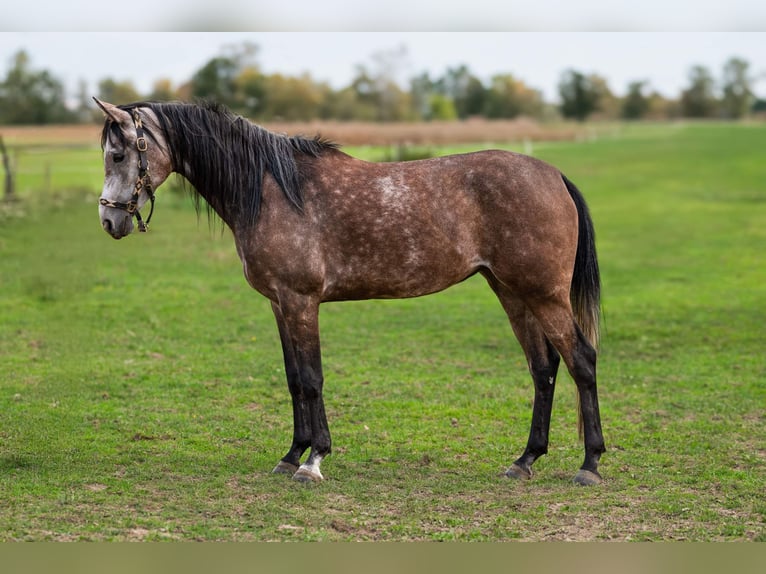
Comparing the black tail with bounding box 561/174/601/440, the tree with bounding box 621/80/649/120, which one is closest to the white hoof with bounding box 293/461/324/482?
the black tail with bounding box 561/174/601/440

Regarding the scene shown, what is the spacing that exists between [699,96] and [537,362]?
4491 inches

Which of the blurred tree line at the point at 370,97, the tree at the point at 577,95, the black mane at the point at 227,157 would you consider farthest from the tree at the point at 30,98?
the tree at the point at 577,95

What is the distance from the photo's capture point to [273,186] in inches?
235

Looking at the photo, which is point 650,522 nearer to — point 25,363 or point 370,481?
point 370,481

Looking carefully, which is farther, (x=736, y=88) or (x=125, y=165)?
(x=736, y=88)

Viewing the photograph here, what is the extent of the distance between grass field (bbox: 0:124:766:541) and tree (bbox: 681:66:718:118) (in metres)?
100

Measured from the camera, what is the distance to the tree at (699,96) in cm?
10831

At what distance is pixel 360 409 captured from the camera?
304 inches

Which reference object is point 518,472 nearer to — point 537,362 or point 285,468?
point 537,362

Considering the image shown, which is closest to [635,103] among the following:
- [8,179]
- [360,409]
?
[8,179]

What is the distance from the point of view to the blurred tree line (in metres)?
29.3

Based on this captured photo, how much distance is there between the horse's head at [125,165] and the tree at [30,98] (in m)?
25.9

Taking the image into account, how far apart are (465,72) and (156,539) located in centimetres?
8779

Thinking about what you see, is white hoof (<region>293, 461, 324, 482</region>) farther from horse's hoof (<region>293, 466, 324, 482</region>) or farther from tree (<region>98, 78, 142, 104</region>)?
tree (<region>98, 78, 142, 104</region>)
